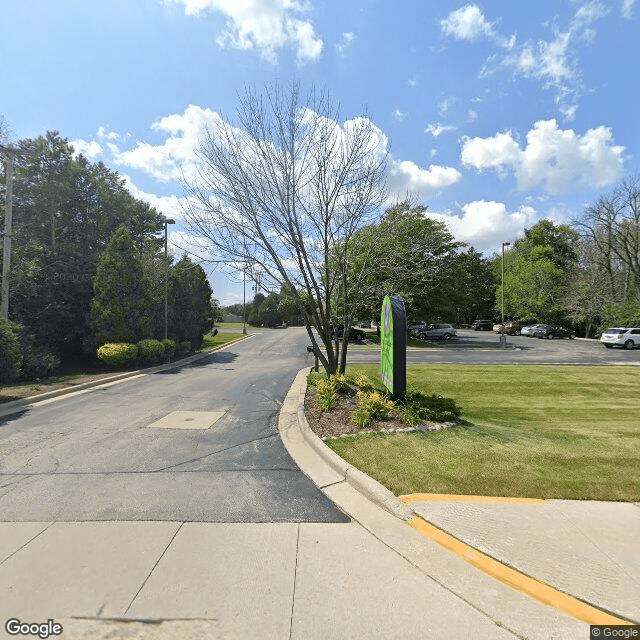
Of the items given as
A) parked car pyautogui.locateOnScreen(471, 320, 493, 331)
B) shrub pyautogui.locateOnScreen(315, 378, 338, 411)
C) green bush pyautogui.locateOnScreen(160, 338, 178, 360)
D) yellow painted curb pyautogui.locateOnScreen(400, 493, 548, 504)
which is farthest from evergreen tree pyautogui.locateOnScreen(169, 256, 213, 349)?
parked car pyautogui.locateOnScreen(471, 320, 493, 331)

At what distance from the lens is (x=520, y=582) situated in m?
2.72

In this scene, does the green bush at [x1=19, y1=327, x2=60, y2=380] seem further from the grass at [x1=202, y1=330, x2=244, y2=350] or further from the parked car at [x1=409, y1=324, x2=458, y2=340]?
the parked car at [x1=409, y1=324, x2=458, y2=340]

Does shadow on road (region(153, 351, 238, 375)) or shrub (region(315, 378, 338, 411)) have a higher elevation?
shrub (region(315, 378, 338, 411))

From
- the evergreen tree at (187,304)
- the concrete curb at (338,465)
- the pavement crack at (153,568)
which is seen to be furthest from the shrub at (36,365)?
the pavement crack at (153,568)

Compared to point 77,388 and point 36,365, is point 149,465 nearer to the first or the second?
point 77,388

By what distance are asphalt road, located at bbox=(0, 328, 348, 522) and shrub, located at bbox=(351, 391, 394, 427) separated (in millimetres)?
1583

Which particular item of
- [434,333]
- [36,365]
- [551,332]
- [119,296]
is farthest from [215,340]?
[551,332]

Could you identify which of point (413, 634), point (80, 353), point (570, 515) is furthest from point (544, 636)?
point (80, 353)

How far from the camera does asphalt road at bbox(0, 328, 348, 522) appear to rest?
391 cm

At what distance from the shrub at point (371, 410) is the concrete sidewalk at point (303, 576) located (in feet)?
9.05

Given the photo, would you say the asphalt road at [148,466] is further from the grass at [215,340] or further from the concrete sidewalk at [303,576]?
the grass at [215,340]

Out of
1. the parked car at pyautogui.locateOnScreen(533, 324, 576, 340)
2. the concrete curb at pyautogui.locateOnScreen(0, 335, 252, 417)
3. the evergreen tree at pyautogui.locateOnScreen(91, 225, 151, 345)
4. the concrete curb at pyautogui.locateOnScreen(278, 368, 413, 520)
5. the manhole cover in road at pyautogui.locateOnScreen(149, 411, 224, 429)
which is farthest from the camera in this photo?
the parked car at pyautogui.locateOnScreen(533, 324, 576, 340)

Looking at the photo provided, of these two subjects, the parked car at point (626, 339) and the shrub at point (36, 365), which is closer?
the shrub at point (36, 365)

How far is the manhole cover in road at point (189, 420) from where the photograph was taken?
23.8ft
